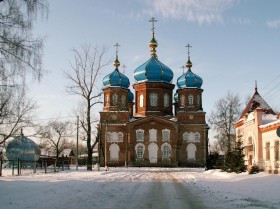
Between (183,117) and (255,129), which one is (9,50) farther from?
(183,117)

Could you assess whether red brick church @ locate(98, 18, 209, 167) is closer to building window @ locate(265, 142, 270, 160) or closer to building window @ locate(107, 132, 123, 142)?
building window @ locate(107, 132, 123, 142)

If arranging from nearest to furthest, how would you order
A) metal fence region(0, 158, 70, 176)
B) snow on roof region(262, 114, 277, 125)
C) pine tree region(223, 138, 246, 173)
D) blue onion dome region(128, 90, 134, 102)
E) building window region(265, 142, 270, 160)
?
building window region(265, 142, 270, 160) < metal fence region(0, 158, 70, 176) < pine tree region(223, 138, 246, 173) < snow on roof region(262, 114, 277, 125) < blue onion dome region(128, 90, 134, 102)

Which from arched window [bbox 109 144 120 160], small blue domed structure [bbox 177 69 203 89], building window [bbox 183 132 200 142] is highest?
small blue domed structure [bbox 177 69 203 89]

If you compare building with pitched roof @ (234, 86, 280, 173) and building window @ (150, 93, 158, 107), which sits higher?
building window @ (150, 93, 158, 107)

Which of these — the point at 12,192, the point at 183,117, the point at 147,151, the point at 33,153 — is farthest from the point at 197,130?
the point at 12,192

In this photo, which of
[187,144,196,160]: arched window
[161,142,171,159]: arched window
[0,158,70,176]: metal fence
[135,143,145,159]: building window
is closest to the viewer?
[0,158,70,176]: metal fence

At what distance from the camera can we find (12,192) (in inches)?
570

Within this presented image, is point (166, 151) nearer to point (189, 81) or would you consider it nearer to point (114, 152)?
point (114, 152)

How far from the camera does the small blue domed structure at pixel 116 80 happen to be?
59.2m

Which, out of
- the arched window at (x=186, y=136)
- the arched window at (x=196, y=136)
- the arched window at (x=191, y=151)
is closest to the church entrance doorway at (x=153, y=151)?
the arched window at (x=186, y=136)

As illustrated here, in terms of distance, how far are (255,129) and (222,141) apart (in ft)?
78.3

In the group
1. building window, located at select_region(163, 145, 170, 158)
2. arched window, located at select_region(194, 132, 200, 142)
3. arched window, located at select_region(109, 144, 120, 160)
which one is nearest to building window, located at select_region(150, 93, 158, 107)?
building window, located at select_region(163, 145, 170, 158)

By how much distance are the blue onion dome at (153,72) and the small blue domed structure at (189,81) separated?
1865mm

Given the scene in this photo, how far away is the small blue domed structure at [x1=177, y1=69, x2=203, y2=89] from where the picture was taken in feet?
196
